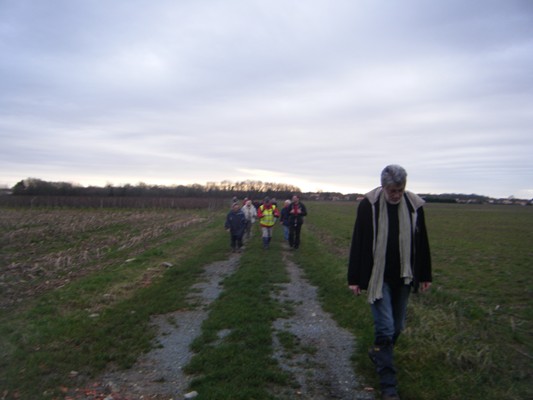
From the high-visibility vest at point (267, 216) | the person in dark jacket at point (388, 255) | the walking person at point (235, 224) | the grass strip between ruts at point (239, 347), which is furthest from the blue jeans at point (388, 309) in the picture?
the high-visibility vest at point (267, 216)

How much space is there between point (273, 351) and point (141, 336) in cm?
207

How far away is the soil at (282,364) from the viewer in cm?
447

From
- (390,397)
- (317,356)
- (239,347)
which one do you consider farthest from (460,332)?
(239,347)

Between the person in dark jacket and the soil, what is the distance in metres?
0.60

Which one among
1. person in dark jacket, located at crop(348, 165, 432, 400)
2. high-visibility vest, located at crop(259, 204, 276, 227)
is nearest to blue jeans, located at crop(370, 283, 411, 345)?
person in dark jacket, located at crop(348, 165, 432, 400)

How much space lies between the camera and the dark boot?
13.6ft

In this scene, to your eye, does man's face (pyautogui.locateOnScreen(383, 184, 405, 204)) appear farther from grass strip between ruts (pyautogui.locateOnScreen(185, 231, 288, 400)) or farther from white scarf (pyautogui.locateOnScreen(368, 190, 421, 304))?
grass strip between ruts (pyautogui.locateOnScreen(185, 231, 288, 400))

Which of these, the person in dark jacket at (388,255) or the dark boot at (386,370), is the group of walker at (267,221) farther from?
the dark boot at (386,370)

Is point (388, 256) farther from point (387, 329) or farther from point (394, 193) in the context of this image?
point (387, 329)

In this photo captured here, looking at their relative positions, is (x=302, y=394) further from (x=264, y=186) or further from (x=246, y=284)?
(x=264, y=186)

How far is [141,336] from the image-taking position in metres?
6.37

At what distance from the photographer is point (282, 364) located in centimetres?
513

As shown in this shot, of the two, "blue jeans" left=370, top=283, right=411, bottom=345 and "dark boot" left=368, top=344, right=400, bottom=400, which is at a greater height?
"blue jeans" left=370, top=283, right=411, bottom=345

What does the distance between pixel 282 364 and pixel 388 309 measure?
1499 millimetres
